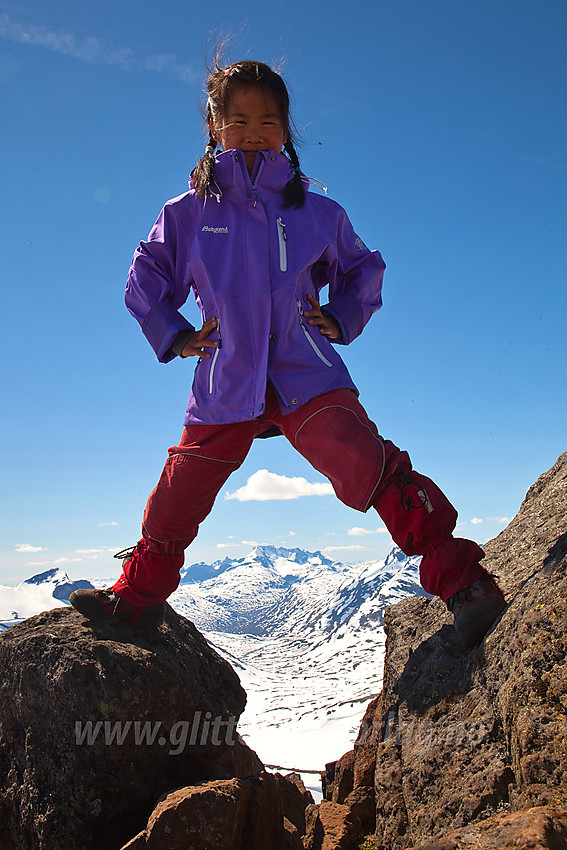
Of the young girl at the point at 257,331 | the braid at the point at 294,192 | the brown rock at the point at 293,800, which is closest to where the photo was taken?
the young girl at the point at 257,331

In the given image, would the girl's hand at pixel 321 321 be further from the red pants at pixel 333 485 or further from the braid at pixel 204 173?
the braid at pixel 204 173

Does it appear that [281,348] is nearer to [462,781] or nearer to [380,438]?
[380,438]

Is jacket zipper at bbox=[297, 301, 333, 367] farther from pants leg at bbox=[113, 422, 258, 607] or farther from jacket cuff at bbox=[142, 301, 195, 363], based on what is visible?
jacket cuff at bbox=[142, 301, 195, 363]

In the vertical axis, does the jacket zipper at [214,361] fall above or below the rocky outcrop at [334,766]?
above

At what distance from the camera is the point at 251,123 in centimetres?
454

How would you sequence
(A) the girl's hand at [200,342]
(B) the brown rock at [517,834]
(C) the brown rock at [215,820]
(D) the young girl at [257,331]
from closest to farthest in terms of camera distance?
(B) the brown rock at [517,834] → (C) the brown rock at [215,820] → (D) the young girl at [257,331] → (A) the girl's hand at [200,342]

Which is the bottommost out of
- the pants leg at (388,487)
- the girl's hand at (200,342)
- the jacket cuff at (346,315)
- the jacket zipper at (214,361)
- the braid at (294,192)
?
the pants leg at (388,487)

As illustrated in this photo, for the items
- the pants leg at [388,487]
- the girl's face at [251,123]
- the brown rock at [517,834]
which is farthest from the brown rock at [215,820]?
the girl's face at [251,123]

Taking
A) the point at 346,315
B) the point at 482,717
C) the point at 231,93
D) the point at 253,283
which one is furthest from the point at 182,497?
the point at 231,93

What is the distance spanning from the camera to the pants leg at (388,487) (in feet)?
12.2

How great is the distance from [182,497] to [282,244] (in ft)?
7.25

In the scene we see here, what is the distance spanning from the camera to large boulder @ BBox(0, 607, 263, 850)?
12.4ft

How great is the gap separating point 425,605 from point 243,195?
3.94 meters

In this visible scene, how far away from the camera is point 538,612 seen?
2799 mm
